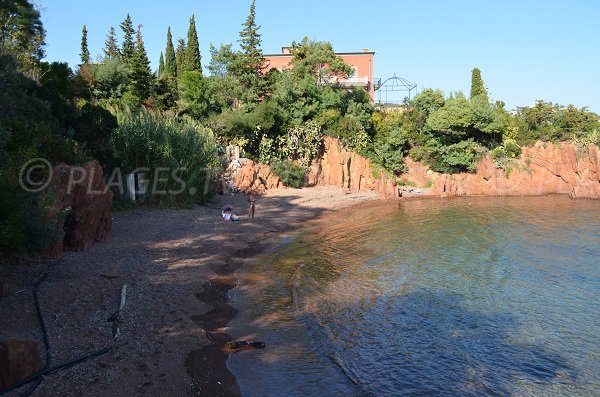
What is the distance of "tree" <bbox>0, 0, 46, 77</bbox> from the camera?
20672mm

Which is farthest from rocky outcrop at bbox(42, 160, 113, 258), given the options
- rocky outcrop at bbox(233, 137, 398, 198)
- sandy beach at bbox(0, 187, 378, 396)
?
rocky outcrop at bbox(233, 137, 398, 198)

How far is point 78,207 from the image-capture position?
13.7 metres

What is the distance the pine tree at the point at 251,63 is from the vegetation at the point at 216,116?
9 cm

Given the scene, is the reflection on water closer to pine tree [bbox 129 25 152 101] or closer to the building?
pine tree [bbox 129 25 152 101]

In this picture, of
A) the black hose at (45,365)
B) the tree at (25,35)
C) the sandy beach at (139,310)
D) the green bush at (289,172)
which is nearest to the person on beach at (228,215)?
the sandy beach at (139,310)

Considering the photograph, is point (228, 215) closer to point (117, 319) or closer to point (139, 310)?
point (139, 310)

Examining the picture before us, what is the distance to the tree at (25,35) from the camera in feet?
67.8

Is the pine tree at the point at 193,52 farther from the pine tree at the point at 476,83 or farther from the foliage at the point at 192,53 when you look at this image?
the pine tree at the point at 476,83

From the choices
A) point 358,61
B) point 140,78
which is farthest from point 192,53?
point 358,61

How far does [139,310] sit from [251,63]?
28.0m

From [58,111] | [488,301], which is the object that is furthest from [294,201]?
[488,301]

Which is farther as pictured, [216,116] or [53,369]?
[216,116]

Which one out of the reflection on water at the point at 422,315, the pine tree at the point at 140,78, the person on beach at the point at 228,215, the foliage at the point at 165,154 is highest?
the pine tree at the point at 140,78

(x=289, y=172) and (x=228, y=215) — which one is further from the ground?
(x=289, y=172)
